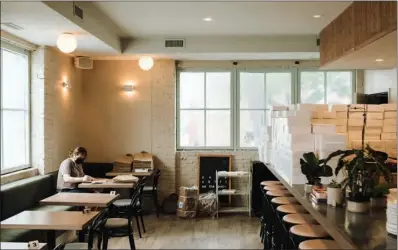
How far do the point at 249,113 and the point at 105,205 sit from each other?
13.2 ft

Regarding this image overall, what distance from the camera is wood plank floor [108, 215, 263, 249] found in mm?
5398

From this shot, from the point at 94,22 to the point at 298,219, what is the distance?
→ 3245 millimetres

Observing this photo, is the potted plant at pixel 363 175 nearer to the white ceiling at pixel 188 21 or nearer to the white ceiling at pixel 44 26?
the white ceiling at pixel 188 21

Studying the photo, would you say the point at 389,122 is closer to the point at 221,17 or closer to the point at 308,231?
the point at 308,231

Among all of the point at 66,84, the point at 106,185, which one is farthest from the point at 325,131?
the point at 66,84

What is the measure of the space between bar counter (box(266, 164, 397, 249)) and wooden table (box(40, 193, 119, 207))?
2.03 meters

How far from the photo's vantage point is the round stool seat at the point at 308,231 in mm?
3146

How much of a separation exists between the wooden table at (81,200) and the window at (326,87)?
14.2ft

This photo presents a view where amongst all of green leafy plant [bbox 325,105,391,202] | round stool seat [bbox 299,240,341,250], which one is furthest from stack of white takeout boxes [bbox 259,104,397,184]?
round stool seat [bbox 299,240,341,250]

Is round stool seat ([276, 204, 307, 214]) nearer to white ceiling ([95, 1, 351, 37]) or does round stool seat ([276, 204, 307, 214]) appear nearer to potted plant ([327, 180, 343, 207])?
potted plant ([327, 180, 343, 207])

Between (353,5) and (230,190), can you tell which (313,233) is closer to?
(353,5)

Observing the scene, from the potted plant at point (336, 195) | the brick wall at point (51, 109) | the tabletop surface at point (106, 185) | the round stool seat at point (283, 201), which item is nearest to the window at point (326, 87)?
the round stool seat at point (283, 201)

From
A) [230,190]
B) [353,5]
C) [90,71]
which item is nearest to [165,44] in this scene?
[90,71]

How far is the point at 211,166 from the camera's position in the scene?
7.49 metres
